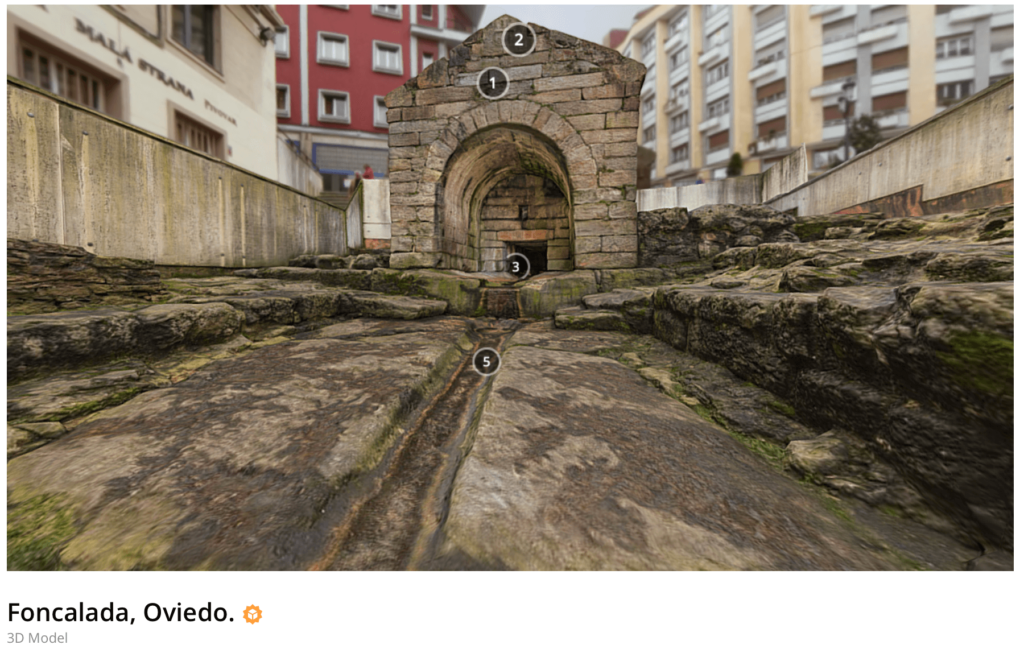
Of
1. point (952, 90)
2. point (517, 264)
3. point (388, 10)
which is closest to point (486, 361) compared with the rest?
point (517, 264)

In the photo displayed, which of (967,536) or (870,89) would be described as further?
(870,89)

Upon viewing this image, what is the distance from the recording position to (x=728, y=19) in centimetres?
2889

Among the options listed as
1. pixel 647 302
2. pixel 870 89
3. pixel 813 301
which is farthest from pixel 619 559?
pixel 870 89

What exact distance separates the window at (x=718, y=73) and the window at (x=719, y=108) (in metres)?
1.65

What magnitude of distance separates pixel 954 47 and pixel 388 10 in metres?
34.7

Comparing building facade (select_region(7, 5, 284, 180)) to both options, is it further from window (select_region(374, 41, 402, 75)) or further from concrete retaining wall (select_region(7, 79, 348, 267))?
window (select_region(374, 41, 402, 75))

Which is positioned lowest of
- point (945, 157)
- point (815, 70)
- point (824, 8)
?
point (945, 157)

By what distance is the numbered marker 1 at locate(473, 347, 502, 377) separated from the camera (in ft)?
9.48

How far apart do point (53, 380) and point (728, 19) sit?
1564 inches

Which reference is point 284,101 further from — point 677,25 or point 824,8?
point 824,8

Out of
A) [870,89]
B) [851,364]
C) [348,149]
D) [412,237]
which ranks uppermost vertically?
[870,89]

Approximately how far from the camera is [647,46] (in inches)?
1437

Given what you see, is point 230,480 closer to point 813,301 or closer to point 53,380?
point 53,380

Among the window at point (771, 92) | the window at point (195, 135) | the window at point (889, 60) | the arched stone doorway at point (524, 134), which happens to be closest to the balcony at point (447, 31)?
the window at point (195, 135)
